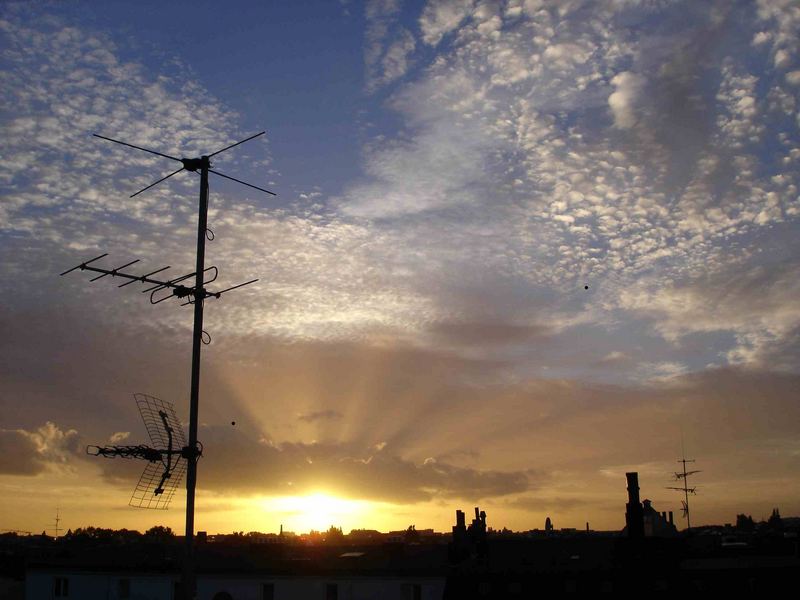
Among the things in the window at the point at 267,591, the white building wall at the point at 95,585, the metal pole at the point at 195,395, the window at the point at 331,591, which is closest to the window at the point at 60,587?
the white building wall at the point at 95,585

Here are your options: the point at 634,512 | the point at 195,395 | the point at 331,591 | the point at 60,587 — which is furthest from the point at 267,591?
the point at 195,395

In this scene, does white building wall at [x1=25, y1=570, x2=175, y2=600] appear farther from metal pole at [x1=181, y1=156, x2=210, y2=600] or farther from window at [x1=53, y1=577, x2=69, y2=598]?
metal pole at [x1=181, y1=156, x2=210, y2=600]

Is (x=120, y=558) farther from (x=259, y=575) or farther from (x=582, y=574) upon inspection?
(x=582, y=574)

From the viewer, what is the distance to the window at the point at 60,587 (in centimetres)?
6012

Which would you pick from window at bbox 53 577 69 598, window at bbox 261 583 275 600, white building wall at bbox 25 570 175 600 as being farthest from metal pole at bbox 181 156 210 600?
window at bbox 53 577 69 598

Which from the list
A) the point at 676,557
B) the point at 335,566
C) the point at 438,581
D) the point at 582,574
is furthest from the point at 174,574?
the point at 676,557

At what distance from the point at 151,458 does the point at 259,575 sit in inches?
1384

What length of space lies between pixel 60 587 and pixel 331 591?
2321 centimetres

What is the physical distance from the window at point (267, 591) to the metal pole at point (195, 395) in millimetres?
34920

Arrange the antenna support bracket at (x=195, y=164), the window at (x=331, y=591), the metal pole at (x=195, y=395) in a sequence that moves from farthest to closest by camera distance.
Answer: the window at (x=331, y=591) < the antenna support bracket at (x=195, y=164) < the metal pole at (x=195, y=395)

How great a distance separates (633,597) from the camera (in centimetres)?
5541

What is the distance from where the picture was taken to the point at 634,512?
6372 centimetres

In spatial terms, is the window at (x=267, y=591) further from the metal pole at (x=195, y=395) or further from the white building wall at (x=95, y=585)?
the metal pole at (x=195, y=395)

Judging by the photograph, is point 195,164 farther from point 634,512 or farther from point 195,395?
point 634,512
